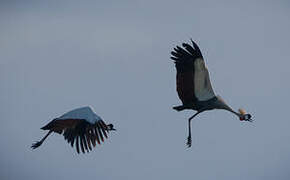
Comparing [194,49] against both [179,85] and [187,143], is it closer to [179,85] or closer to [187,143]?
[179,85]

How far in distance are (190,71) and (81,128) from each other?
4188mm

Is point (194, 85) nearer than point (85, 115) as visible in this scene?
No

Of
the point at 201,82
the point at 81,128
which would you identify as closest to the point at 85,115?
the point at 81,128

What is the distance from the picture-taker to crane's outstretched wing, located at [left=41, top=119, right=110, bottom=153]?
949 inches

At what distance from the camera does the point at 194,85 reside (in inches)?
1024

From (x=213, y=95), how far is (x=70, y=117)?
17.6 feet

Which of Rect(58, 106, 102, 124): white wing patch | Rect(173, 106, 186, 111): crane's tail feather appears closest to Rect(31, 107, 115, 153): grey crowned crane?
Rect(58, 106, 102, 124): white wing patch

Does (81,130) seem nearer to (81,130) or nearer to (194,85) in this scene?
(81,130)

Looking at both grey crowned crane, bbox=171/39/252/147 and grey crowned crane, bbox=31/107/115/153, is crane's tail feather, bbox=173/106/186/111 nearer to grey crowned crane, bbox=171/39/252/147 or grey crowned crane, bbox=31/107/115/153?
grey crowned crane, bbox=171/39/252/147

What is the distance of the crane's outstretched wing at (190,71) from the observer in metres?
25.5

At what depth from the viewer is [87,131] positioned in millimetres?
24344

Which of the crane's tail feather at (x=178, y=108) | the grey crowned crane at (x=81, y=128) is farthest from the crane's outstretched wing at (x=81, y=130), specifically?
the crane's tail feather at (x=178, y=108)

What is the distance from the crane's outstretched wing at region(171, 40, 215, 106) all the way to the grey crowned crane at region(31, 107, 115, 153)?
325 centimetres

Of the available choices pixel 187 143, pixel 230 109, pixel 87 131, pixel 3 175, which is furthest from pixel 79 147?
pixel 3 175
